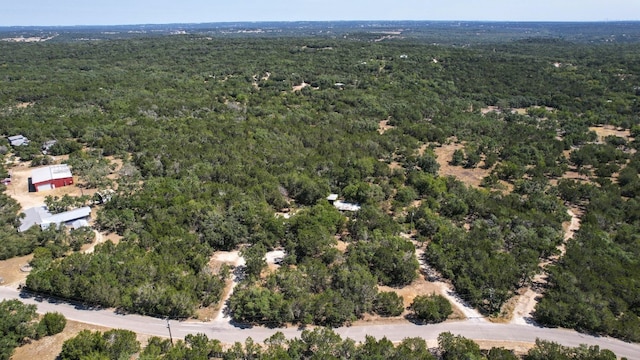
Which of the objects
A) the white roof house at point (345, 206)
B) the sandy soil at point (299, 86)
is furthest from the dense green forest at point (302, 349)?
the sandy soil at point (299, 86)

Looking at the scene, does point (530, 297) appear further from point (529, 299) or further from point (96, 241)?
point (96, 241)

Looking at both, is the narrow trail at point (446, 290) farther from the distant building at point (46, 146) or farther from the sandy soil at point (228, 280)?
the distant building at point (46, 146)

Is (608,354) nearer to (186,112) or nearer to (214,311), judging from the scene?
(214,311)

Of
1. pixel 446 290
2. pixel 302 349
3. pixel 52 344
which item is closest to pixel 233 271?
pixel 302 349

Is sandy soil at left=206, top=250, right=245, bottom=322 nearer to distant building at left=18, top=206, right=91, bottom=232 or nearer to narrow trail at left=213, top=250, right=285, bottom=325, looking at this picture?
narrow trail at left=213, top=250, right=285, bottom=325

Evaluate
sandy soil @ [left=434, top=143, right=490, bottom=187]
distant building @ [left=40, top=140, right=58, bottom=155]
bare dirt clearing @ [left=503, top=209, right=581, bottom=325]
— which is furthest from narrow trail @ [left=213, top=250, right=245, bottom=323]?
distant building @ [left=40, top=140, right=58, bottom=155]

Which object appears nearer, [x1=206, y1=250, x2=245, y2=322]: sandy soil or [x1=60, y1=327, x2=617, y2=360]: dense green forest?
[x1=60, y1=327, x2=617, y2=360]: dense green forest
